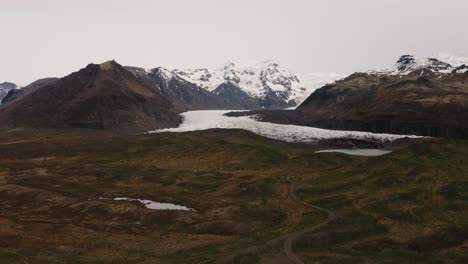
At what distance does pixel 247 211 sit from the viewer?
309ft

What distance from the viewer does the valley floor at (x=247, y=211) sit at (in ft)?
217

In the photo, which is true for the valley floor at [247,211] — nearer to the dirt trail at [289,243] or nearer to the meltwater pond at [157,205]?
the dirt trail at [289,243]

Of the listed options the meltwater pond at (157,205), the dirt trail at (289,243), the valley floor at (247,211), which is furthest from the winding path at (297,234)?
the meltwater pond at (157,205)

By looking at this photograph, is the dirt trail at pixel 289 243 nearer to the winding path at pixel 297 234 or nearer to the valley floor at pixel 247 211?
the winding path at pixel 297 234

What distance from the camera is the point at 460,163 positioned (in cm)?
12762

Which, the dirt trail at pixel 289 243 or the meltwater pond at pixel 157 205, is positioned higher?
the dirt trail at pixel 289 243

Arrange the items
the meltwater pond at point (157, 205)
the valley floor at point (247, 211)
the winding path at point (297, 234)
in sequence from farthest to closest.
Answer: the meltwater pond at point (157, 205), the valley floor at point (247, 211), the winding path at point (297, 234)

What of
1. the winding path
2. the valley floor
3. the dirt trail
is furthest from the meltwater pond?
the dirt trail

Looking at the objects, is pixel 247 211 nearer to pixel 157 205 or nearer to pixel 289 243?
pixel 157 205

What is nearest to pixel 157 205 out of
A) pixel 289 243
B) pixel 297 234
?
pixel 297 234

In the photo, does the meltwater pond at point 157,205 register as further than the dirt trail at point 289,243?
Yes

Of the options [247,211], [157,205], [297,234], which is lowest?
[157,205]

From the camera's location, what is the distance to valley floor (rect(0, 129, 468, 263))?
66250mm

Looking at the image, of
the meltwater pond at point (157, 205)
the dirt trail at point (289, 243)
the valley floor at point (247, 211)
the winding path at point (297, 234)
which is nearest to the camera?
the dirt trail at point (289, 243)
